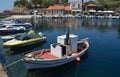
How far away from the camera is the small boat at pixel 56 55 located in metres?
23.5

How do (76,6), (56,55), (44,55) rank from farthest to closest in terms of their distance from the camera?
(76,6)
(44,55)
(56,55)

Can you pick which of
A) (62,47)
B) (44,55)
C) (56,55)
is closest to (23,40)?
(44,55)

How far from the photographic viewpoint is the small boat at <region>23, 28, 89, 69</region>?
23505 millimetres

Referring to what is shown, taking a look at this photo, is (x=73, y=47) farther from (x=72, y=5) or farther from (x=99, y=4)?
(x=99, y=4)

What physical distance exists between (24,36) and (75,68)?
13941mm

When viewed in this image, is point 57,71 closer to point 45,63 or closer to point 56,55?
point 45,63

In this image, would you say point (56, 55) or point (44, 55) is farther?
point (44, 55)

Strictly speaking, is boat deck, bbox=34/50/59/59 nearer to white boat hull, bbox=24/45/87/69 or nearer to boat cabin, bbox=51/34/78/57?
boat cabin, bbox=51/34/78/57

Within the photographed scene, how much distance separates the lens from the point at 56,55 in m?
26.2

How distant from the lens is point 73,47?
27.8 metres

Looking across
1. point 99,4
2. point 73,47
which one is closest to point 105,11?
point 99,4

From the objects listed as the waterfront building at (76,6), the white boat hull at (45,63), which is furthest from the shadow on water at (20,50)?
the waterfront building at (76,6)

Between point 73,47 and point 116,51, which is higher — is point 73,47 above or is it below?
above

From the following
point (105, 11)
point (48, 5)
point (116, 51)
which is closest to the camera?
point (116, 51)
